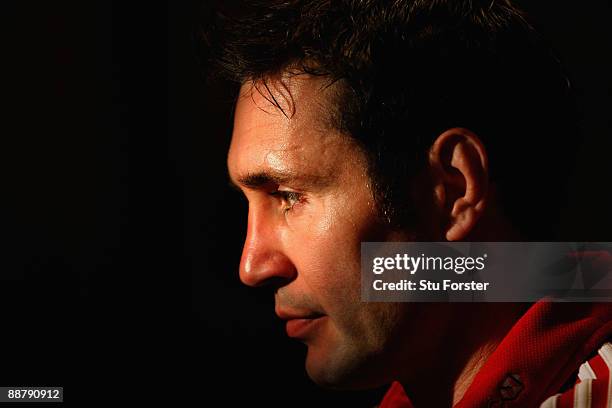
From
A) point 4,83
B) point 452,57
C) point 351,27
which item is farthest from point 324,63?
point 4,83

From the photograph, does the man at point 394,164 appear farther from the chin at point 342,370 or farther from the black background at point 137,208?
the black background at point 137,208

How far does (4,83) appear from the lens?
1.30 metres

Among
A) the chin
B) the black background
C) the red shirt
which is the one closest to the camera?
the red shirt

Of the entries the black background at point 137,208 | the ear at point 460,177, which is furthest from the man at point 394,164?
the black background at point 137,208

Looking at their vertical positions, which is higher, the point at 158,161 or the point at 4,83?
the point at 4,83

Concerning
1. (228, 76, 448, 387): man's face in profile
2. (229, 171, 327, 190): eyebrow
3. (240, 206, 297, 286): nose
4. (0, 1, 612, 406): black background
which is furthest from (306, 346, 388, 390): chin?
(0, 1, 612, 406): black background

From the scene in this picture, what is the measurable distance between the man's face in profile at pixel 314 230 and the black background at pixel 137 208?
0.86 ft

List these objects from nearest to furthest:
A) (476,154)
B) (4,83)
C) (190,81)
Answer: (476,154) < (4,83) < (190,81)

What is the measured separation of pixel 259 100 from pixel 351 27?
0.17 meters

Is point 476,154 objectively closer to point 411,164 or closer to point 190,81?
point 411,164

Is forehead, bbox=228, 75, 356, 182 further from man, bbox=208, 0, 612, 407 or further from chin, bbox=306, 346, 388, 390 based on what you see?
chin, bbox=306, 346, 388, 390

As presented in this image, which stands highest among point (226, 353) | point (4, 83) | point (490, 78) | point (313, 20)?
point (4, 83)

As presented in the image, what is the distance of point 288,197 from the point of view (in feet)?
3.33

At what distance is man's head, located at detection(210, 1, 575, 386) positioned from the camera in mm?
961
